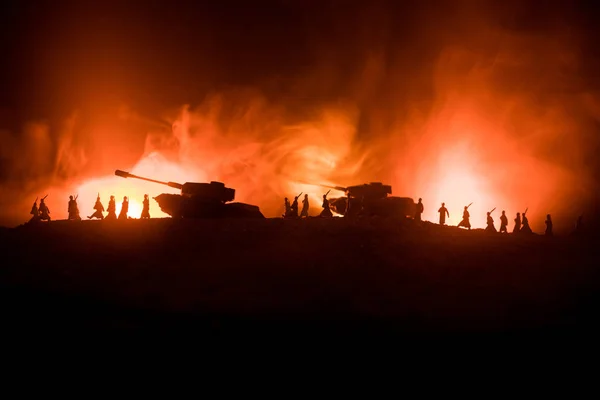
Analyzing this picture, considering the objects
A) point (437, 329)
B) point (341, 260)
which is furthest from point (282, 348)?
point (341, 260)

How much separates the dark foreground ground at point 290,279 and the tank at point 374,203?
30.3 feet

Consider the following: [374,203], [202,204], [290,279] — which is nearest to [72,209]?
[202,204]

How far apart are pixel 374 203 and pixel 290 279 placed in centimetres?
1738

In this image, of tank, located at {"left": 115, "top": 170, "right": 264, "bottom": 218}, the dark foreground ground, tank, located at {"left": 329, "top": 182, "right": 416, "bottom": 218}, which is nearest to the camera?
the dark foreground ground

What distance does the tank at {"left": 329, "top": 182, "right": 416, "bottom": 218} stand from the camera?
30719 millimetres

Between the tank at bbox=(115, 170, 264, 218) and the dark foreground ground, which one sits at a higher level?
the tank at bbox=(115, 170, 264, 218)

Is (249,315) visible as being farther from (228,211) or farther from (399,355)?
(228,211)

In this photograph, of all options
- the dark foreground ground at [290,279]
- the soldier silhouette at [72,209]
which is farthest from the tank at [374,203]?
the soldier silhouette at [72,209]

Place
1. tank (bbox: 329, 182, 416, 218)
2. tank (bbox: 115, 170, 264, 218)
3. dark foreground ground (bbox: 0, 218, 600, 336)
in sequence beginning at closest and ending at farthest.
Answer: dark foreground ground (bbox: 0, 218, 600, 336) → tank (bbox: 115, 170, 264, 218) → tank (bbox: 329, 182, 416, 218)

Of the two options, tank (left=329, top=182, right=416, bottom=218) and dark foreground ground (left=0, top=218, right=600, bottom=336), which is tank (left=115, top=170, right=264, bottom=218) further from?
tank (left=329, top=182, right=416, bottom=218)

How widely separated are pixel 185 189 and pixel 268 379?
819 inches

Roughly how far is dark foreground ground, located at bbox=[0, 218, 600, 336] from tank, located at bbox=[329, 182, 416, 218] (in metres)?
9.23

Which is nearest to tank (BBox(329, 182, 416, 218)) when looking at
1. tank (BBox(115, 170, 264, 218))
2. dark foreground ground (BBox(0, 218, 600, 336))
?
tank (BBox(115, 170, 264, 218))

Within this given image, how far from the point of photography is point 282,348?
9.88 metres
